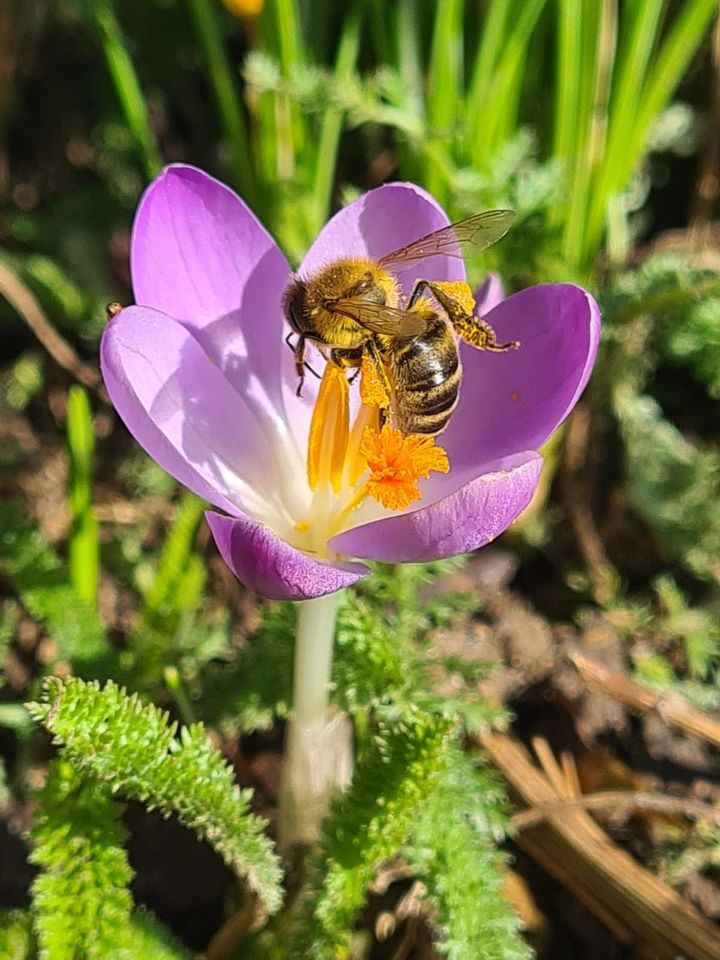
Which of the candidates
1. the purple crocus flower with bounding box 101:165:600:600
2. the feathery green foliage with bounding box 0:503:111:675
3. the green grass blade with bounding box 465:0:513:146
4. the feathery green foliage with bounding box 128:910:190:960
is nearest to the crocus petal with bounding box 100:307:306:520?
the purple crocus flower with bounding box 101:165:600:600

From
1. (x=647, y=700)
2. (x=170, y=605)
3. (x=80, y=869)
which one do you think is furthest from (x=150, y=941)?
(x=647, y=700)

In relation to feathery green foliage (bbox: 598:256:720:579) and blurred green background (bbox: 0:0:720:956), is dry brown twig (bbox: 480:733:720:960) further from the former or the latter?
feathery green foliage (bbox: 598:256:720:579)

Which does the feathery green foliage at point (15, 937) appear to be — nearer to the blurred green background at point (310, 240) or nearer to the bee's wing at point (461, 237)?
the blurred green background at point (310, 240)

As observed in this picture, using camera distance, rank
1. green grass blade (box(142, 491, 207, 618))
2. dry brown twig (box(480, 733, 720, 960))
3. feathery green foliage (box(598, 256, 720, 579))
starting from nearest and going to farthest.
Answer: dry brown twig (box(480, 733, 720, 960)) → green grass blade (box(142, 491, 207, 618)) → feathery green foliage (box(598, 256, 720, 579))

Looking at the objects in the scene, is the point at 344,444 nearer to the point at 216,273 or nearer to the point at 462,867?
the point at 216,273

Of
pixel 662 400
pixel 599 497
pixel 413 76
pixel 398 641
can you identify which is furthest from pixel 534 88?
pixel 398 641

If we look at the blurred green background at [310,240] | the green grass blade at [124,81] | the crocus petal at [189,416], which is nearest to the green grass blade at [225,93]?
the blurred green background at [310,240]
